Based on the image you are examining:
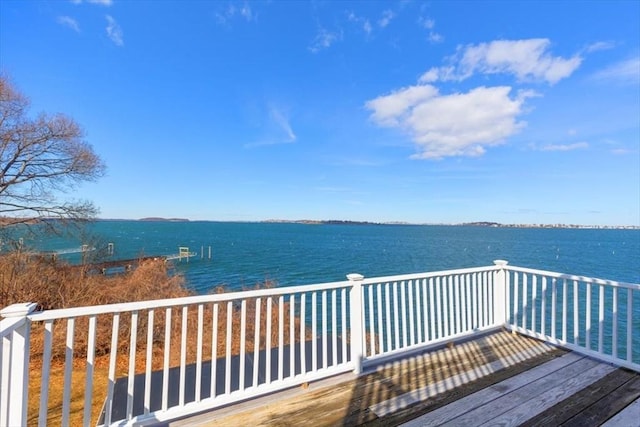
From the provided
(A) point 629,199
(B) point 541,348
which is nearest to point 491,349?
(B) point 541,348

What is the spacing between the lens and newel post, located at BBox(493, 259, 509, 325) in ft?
13.0

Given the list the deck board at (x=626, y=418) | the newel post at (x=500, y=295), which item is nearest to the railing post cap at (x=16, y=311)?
the deck board at (x=626, y=418)

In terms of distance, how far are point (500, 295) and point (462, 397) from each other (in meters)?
2.11

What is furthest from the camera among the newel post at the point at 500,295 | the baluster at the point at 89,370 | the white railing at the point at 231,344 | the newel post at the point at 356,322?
the newel post at the point at 500,295

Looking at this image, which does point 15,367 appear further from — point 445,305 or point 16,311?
point 445,305

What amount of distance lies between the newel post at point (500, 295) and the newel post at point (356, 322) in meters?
2.28

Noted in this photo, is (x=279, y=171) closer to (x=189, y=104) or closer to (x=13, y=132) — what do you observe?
(x=189, y=104)

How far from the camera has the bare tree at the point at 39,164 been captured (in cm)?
921

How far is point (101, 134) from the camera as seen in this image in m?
12.0

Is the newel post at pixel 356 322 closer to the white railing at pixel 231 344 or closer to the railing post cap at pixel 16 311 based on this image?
the white railing at pixel 231 344

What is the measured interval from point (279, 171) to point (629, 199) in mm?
26926

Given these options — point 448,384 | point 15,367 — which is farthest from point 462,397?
point 15,367

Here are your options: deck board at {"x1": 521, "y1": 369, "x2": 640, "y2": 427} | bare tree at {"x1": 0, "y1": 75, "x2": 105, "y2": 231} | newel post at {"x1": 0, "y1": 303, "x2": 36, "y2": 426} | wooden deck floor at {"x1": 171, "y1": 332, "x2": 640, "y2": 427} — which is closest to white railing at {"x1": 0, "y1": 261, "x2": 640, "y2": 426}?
newel post at {"x1": 0, "y1": 303, "x2": 36, "y2": 426}

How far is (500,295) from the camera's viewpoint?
396 cm
